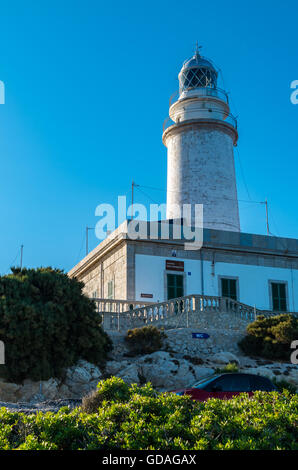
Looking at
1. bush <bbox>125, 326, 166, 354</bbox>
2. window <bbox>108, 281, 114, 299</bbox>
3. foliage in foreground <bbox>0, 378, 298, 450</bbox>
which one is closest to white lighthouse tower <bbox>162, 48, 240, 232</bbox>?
window <bbox>108, 281, 114, 299</bbox>

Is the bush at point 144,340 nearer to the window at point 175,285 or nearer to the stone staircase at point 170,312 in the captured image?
the stone staircase at point 170,312

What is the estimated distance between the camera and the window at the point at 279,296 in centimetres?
2805

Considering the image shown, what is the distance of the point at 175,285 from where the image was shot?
26.1m

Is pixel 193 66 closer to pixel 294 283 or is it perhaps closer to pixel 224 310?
pixel 294 283

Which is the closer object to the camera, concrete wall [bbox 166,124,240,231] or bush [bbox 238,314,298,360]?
A: bush [bbox 238,314,298,360]

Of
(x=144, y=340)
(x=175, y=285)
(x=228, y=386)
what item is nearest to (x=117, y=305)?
(x=144, y=340)

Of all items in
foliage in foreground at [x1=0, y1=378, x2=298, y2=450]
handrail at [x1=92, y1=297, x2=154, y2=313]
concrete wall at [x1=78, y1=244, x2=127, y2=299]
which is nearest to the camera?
foliage in foreground at [x1=0, y1=378, x2=298, y2=450]

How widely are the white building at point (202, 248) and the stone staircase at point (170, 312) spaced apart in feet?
7.18

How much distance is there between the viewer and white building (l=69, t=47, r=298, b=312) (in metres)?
25.8

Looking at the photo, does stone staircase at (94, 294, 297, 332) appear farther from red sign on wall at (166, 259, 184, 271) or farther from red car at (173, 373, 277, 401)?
red car at (173, 373, 277, 401)

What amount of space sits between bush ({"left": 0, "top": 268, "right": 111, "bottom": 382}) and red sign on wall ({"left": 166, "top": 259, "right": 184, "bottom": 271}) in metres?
7.90

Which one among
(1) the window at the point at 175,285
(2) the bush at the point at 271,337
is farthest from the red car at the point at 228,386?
(1) the window at the point at 175,285

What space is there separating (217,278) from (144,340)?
8281 mm

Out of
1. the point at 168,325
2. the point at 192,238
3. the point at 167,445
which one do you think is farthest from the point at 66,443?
the point at 192,238
